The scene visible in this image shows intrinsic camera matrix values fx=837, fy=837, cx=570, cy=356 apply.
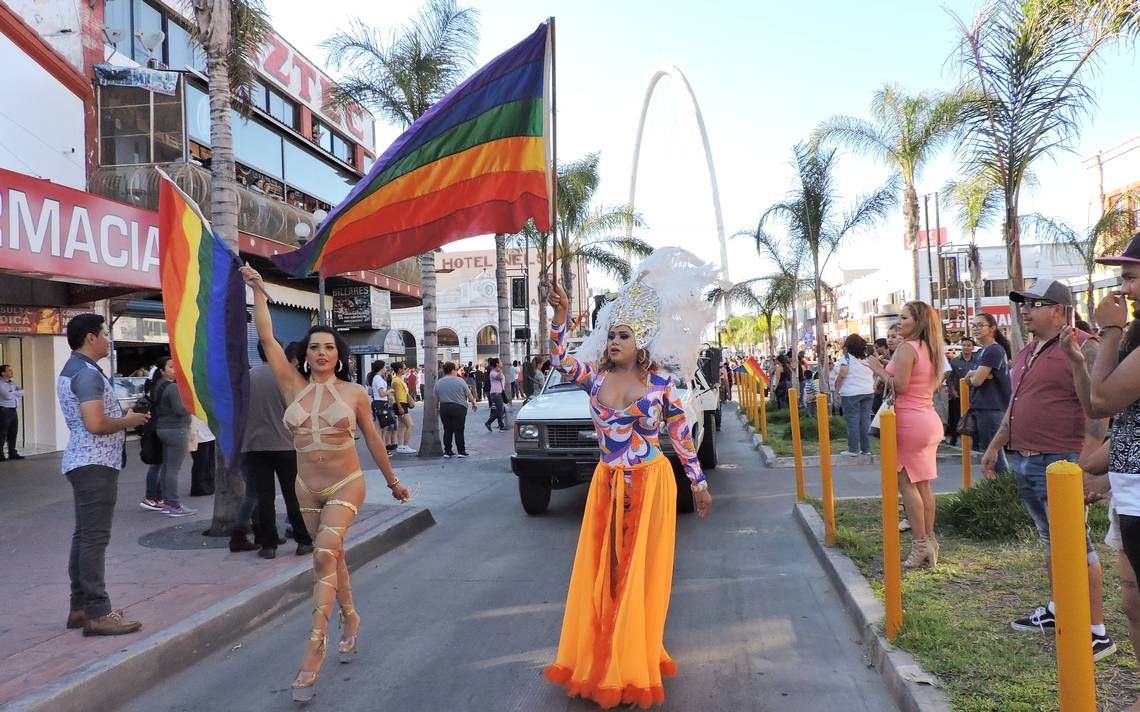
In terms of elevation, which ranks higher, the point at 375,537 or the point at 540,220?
the point at 540,220

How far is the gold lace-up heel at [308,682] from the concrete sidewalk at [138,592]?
3.00ft

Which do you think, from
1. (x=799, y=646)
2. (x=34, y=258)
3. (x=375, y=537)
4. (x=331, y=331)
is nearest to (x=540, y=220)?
(x=331, y=331)

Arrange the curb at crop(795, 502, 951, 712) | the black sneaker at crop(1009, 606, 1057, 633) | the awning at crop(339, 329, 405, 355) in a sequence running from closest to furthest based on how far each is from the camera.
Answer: the curb at crop(795, 502, 951, 712) → the black sneaker at crop(1009, 606, 1057, 633) → the awning at crop(339, 329, 405, 355)

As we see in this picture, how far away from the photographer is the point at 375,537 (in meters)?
7.50

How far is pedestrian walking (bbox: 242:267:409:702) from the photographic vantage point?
4.32 m

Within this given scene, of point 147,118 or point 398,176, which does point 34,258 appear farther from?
point 147,118

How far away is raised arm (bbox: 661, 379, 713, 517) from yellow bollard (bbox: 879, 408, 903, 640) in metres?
0.98

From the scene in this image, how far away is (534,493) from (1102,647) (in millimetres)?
5930

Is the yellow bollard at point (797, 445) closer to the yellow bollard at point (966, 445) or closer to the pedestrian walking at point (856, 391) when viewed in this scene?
the yellow bollard at point (966, 445)

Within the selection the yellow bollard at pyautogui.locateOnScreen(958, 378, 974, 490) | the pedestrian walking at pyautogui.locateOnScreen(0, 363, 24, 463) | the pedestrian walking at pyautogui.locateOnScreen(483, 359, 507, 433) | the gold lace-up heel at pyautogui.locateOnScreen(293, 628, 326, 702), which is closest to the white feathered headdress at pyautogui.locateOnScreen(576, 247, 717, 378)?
the gold lace-up heel at pyautogui.locateOnScreen(293, 628, 326, 702)

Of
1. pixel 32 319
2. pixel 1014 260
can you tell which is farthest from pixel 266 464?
pixel 32 319

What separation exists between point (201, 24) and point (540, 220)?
4.21m

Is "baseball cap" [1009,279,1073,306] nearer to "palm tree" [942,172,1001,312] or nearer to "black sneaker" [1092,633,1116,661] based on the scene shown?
"black sneaker" [1092,633,1116,661]

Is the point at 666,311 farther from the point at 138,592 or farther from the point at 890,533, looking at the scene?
the point at 138,592
